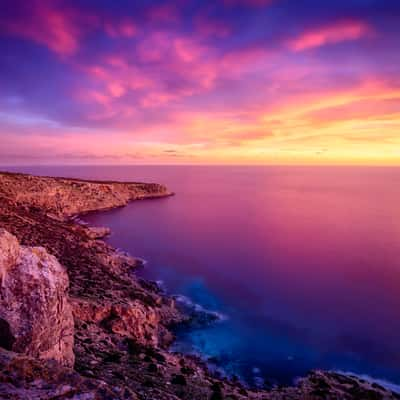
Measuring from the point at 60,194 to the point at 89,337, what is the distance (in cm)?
6232

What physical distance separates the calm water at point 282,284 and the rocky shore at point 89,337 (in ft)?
9.12

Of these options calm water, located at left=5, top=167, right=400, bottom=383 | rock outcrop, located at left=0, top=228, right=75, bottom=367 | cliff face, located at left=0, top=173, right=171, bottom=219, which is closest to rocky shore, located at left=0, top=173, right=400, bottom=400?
rock outcrop, located at left=0, top=228, right=75, bottom=367

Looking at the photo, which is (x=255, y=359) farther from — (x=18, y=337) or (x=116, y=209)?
(x=116, y=209)

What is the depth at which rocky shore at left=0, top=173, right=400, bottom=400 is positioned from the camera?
6.14 meters

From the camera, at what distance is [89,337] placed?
13.9 meters

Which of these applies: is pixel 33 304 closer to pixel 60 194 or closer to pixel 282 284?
pixel 282 284

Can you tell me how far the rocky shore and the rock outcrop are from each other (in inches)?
1.0

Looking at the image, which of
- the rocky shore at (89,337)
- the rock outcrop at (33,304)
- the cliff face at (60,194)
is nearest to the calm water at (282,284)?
the rocky shore at (89,337)

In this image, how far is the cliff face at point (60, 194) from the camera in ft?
190

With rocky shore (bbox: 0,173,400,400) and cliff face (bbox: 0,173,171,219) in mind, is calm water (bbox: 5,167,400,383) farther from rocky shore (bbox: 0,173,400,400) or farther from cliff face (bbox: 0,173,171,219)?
cliff face (bbox: 0,173,171,219)

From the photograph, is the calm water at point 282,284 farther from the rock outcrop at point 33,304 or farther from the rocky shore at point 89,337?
the rock outcrop at point 33,304

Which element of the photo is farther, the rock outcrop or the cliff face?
the cliff face

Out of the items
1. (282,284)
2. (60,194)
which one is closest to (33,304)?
(282,284)

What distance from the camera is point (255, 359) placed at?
19.0 m
